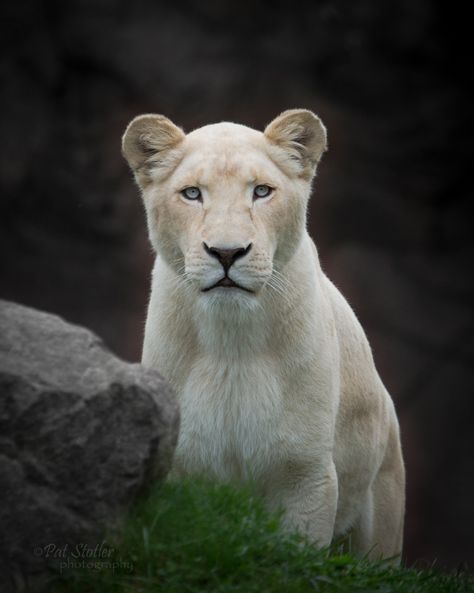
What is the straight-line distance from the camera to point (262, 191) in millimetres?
5258

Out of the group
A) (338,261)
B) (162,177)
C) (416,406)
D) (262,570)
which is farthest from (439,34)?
(262,570)

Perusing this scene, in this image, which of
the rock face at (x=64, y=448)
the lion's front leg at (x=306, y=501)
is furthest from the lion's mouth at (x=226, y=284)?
the lion's front leg at (x=306, y=501)

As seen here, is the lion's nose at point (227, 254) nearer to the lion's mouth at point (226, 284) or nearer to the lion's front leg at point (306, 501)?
the lion's mouth at point (226, 284)

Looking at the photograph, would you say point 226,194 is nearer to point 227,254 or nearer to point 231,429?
point 227,254

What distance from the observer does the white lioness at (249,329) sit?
207 inches

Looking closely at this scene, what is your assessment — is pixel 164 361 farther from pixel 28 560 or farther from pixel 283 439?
pixel 28 560

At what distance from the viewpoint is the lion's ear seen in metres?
5.51

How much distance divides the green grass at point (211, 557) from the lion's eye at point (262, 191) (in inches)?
49.4

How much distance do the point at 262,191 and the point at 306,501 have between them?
1.38 meters

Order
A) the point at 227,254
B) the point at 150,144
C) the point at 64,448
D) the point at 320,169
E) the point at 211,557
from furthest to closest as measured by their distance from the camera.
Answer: the point at 320,169, the point at 150,144, the point at 227,254, the point at 211,557, the point at 64,448

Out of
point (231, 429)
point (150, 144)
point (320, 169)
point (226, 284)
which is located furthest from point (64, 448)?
point (320, 169)

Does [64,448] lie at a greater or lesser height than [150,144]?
lesser

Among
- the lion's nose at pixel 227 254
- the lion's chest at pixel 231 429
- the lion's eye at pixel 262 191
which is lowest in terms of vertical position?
the lion's chest at pixel 231 429

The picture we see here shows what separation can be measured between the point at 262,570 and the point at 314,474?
1.07m
